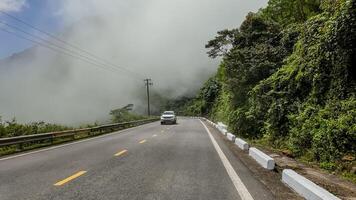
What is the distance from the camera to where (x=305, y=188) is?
7480mm

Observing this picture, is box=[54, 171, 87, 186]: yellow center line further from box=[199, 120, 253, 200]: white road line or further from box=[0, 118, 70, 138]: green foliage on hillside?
box=[0, 118, 70, 138]: green foliage on hillside

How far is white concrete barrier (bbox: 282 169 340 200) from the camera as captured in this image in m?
6.80

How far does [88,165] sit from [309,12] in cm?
3039

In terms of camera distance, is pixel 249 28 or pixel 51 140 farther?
pixel 249 28

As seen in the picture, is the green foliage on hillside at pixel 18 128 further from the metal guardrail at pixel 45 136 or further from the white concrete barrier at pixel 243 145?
the white concrete barrier at pixel 243 145

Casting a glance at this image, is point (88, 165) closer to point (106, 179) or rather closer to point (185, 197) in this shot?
point (106, 179)

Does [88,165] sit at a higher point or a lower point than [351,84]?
lower

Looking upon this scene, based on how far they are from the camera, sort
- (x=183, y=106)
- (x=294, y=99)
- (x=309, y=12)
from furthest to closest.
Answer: (x=183, y=106) → (x=309, y=12) → (x=294, y=99)

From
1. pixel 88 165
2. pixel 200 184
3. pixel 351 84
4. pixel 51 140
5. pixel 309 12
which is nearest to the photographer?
pixel 200 184

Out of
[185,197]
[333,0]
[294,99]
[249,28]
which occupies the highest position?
[249,28]

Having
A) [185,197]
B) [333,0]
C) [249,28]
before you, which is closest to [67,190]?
[185,197]

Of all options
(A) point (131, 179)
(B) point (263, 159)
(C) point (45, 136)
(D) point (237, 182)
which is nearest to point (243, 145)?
(B) point (263, 159)

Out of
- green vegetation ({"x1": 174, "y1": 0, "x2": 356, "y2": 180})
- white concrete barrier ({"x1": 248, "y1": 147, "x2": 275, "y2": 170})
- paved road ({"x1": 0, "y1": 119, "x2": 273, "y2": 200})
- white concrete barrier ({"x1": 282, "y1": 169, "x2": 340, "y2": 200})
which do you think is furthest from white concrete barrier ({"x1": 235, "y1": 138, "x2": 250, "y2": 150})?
white concrete barrier ({"x1": 282, "y1": 169, "x2": 340, "y2": 200})

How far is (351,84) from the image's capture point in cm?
1331
